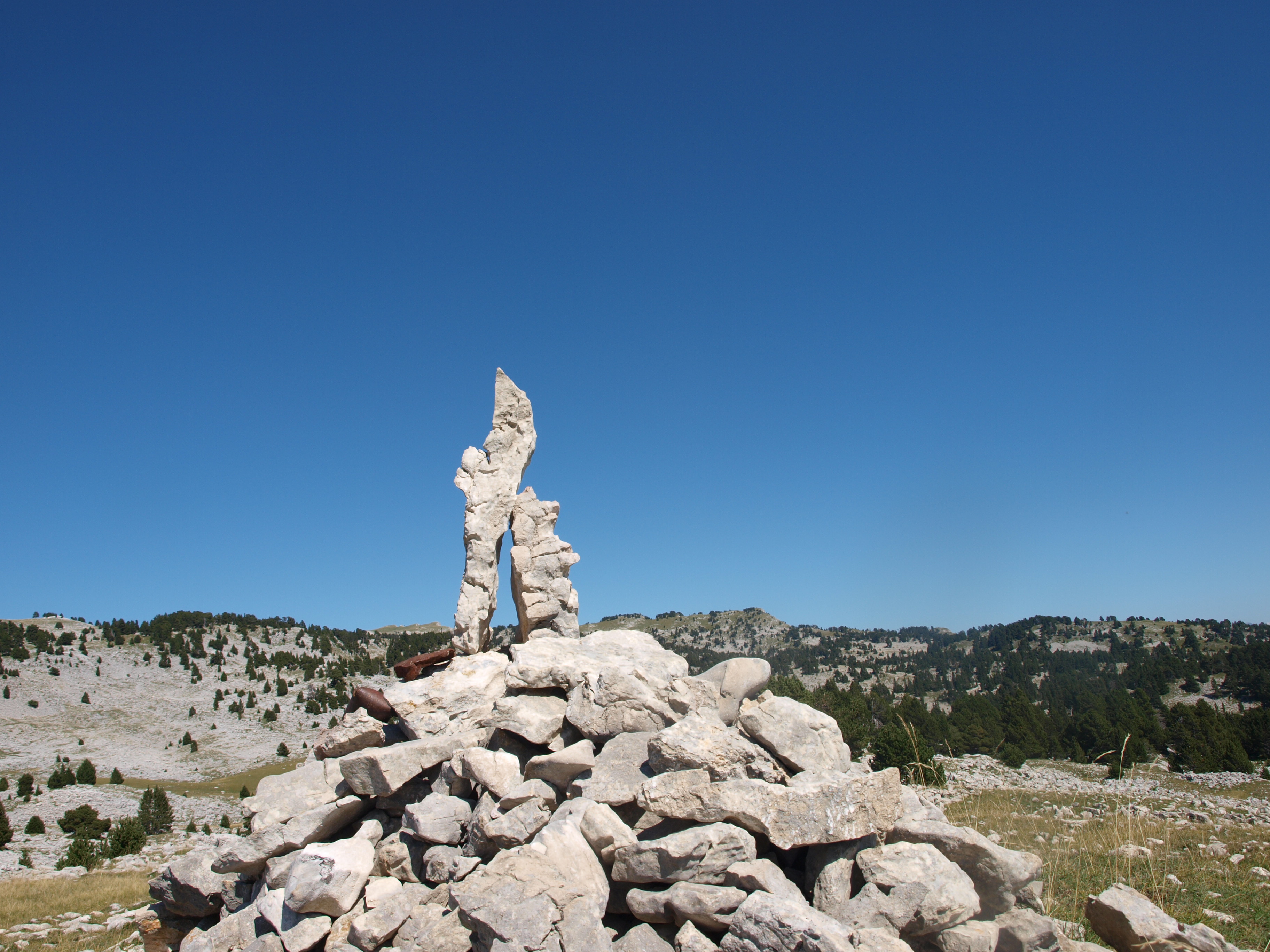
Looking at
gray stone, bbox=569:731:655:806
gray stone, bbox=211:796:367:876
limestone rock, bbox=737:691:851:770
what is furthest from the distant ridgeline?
gray stone, bbox=211:796:367:876

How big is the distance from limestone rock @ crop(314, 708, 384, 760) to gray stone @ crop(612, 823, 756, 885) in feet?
21.9

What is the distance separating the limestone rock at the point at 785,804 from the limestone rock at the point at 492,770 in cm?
230

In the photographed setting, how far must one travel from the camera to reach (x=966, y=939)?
692 cm

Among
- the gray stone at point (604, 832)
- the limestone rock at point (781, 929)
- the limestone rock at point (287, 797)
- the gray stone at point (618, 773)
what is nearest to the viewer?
the limestone rock at point (781, 929)

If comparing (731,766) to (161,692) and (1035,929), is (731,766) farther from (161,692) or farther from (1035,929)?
(161,692)

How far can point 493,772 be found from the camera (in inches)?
368

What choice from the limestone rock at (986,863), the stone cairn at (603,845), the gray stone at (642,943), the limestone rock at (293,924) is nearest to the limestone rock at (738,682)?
the stone cairn at (603,845)

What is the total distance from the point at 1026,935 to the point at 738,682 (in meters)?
5.54

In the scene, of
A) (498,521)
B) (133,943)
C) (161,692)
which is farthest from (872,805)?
(161,692)

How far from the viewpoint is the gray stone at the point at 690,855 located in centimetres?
699

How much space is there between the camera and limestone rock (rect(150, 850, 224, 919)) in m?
11.1

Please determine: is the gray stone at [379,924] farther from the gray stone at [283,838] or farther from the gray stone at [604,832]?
the gray stone at [283,838]

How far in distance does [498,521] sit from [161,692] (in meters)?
84.4

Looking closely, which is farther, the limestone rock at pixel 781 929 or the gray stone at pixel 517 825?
the gray stone at pixel 517 825
